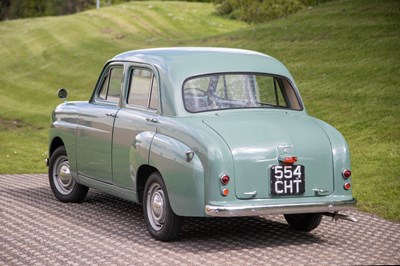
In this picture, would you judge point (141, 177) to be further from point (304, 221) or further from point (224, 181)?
point (304, 221)

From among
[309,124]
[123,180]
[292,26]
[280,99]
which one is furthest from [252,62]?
[292,26]

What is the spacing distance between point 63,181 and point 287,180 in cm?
385

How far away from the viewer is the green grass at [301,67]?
15.6 m

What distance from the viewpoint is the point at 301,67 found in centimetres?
2412

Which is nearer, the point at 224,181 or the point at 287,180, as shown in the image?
the point at 224,181

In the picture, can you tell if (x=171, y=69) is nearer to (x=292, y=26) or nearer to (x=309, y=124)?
(x=309, y=124)

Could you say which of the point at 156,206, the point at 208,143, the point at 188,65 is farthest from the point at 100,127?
the point at 208,143

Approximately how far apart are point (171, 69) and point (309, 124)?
1.49 meters

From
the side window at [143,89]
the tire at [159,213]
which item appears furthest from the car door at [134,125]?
the tire at [159,213]

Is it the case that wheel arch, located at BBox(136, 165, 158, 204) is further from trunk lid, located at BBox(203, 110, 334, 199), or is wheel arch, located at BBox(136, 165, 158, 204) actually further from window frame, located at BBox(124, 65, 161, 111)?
trunk lid, located at BBox(203, 110, 334, 199)

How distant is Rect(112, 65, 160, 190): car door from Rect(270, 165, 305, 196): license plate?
4.37 feet

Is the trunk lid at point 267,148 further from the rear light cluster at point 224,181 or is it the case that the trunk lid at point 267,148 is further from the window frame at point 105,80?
the window frame at point 105,80

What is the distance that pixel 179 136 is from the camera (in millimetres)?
8852

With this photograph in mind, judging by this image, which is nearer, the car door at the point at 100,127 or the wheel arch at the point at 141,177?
the wheel arch at the point at 141,177
